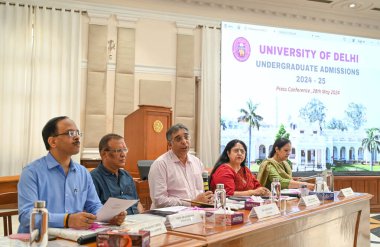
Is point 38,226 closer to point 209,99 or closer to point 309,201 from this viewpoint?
point 309,201

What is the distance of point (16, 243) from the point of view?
174 centimetres

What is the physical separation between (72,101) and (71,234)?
5856 mm

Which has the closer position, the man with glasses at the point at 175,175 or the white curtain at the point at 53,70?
the man with glasses at the point at 175,175

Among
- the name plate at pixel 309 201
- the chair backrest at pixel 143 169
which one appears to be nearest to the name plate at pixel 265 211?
the name plate at pixel 309 201

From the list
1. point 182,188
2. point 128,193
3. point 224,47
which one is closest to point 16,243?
point 128,193

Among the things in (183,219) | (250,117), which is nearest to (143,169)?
(183,219)

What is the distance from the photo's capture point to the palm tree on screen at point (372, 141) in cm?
866

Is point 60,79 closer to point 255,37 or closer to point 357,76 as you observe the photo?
point 255,37

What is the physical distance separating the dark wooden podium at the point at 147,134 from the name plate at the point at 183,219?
153 inches

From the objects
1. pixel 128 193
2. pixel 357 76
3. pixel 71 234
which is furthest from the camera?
pixel 357 76

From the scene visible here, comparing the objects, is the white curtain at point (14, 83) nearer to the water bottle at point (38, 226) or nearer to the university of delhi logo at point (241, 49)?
the university of delhi logo at point (241, 49)

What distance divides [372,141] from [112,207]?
7.80m

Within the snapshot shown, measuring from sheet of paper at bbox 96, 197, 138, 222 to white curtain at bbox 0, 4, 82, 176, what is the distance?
550 cm

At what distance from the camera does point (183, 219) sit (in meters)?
2.16
